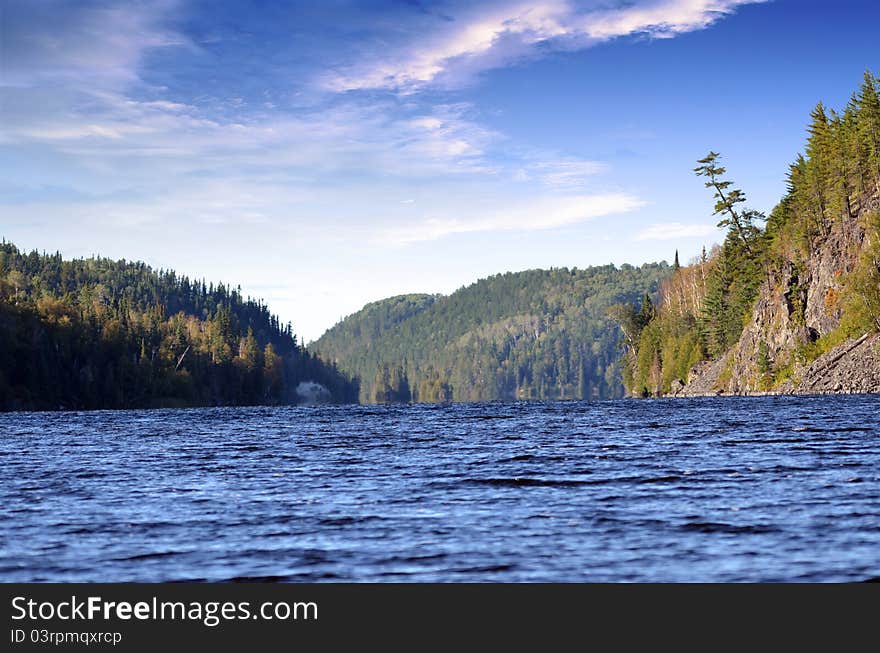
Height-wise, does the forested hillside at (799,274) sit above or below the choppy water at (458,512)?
above

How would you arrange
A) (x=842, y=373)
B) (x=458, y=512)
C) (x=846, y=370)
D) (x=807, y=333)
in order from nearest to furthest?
(x=458, y=512) < (x=846, y=370) < (x=842, y=373) < (x=807, y=333)

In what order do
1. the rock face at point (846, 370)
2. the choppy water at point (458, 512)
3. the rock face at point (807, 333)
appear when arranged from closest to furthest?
the choppy water at point (458, 512)
the rock face at point (846, 370)
the rock face at point (807, 333)

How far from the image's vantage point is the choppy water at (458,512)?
15.8m

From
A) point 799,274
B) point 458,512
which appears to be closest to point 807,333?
point 799,274

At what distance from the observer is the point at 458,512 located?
21406 mm

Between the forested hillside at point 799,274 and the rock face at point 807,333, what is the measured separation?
0.17m

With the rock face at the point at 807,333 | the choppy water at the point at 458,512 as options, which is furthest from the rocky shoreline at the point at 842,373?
the choppy water at the point at 458,512

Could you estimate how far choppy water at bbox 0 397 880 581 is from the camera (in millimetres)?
15750

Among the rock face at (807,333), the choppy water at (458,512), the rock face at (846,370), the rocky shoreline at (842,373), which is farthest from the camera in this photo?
the rock face at (807,333)

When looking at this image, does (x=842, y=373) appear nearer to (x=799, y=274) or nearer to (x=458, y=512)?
(x=799, y=274)

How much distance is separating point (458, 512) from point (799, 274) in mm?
107085

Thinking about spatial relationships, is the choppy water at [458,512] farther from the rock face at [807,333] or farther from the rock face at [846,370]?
the rock face at [807,333]
